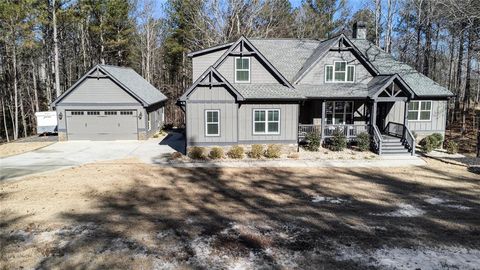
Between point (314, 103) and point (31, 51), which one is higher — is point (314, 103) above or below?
below

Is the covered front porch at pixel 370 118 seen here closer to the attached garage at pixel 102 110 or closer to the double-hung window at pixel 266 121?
the double-hung window at pixel 266 121

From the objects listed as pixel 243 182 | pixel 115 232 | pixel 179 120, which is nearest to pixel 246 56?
pixel 243 182

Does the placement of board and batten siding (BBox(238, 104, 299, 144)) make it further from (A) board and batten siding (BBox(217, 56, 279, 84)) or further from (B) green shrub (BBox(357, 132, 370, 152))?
(B) green shrub (BBox(357, 132, 370, 152))

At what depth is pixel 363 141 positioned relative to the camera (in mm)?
19422

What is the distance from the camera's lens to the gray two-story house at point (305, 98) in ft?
61.9

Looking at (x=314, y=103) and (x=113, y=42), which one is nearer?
(x=314, y=103)

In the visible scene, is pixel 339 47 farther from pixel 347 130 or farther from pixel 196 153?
pixel 196 153

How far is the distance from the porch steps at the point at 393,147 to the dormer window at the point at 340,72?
4702mm

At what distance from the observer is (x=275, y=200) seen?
11.7 meters

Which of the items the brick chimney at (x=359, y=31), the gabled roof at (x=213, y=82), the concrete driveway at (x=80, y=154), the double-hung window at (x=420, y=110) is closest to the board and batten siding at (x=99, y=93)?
the concrete driveway at (x=80, y=154)

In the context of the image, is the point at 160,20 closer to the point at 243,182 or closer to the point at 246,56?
the point at 246,56

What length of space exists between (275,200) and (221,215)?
2.41 metres

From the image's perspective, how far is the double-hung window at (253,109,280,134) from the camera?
1941 centimetres

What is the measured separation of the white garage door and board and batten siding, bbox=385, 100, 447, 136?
18492 millimetres
